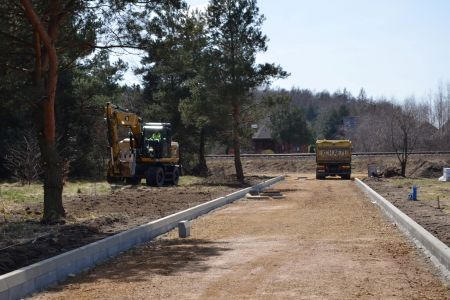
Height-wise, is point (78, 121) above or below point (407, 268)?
above

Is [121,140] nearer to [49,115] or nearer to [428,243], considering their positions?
[49,115]

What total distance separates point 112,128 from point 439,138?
235 ft

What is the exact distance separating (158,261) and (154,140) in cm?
2270

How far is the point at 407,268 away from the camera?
10.0 m

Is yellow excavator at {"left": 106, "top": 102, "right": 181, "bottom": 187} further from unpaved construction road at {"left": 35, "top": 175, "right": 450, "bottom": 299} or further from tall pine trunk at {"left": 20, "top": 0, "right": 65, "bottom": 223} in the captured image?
unpaved construction road at {"left": 35, "top": 175, "right": 450, "bottom": 299}

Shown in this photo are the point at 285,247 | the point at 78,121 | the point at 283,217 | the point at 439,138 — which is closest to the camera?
the point at 285,247

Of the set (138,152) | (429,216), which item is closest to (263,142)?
(138,152)

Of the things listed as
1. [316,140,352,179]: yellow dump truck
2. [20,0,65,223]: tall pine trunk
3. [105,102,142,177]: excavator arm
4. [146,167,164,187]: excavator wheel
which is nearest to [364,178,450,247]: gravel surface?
[20,0,65,223]: tall pine trunk

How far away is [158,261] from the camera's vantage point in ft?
36.4

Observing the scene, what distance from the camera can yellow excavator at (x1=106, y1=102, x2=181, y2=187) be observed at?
1201 inches

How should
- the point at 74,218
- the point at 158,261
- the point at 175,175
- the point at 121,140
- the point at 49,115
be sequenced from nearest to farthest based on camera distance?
the point at 158,261, the point at 49,115, the point at 74,218, the point at 121,140, the point at 175,175

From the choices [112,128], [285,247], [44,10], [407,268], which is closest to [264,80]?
[112,128]

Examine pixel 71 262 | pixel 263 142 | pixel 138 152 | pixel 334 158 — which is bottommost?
pixel 71 262

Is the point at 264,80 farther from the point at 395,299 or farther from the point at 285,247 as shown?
the point at 395,299
